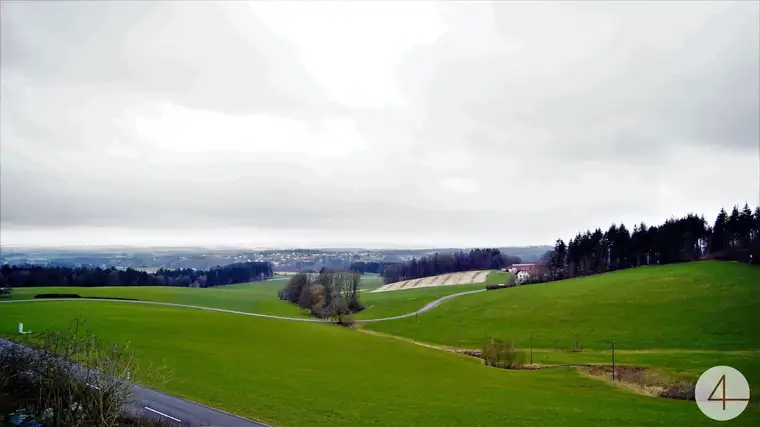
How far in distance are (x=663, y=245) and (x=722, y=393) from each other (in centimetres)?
7609

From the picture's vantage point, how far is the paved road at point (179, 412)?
21928 mm

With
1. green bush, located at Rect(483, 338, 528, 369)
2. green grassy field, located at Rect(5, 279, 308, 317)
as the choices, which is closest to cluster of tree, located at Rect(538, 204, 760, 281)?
green bush, located at Rect(483, 338, 528, 369)

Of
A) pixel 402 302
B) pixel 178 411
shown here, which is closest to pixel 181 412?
pixel 178 411

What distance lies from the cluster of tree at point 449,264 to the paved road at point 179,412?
144585mm

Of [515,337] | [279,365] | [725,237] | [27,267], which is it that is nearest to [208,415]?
[279,365]

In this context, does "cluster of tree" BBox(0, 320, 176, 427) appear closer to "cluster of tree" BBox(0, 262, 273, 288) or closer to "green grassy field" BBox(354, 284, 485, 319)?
"cluster of tree" BBox(0, 262, 273, 288)

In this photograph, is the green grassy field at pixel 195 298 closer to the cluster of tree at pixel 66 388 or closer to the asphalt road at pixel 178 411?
the asphalt road at pixel 178 411

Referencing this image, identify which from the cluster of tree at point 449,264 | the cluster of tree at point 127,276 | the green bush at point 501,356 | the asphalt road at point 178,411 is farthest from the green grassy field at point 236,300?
the cluster of tree at point 449,264

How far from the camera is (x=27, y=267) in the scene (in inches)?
1742

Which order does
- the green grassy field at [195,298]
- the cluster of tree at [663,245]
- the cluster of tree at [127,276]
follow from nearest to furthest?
the cluster of tree at [127,276], the green grassy field at [195,298], the cluster of tree at [663,245]

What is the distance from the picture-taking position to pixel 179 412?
2364 cm

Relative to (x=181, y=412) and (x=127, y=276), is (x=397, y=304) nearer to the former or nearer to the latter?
(x=127, y=276)

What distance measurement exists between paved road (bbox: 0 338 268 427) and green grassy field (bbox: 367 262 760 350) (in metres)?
46.5

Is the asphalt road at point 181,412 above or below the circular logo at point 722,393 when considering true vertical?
above
